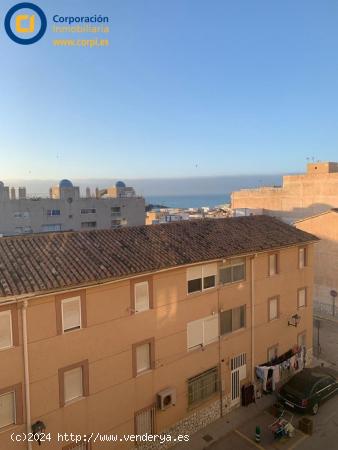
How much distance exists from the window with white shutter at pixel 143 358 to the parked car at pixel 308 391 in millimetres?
8119

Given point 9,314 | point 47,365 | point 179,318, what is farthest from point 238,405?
point 9,314

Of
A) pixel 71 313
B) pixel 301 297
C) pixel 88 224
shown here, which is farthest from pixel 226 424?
pixel 88 224

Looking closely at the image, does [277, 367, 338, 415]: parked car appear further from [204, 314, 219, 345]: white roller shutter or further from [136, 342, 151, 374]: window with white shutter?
[136, 342, 151, 374]: window with white shutter

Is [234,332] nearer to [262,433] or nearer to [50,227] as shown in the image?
[262,433]

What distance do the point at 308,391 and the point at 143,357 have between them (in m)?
9.21

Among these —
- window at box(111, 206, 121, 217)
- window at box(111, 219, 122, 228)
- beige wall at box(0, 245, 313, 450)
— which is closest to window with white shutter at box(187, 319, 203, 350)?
beige wall at box(0, 245, 313, 450)

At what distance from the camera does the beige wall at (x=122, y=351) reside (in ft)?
39.4

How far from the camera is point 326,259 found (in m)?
32.5

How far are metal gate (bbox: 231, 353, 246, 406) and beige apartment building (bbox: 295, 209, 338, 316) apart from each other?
17282mm

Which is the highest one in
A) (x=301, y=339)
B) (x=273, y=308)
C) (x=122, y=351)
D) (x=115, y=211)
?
(x=115, y=211)

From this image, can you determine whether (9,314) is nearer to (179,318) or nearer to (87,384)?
(87,384)

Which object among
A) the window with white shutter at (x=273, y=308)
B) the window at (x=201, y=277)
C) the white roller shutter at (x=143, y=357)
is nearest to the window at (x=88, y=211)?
the window with white shutter at (x=273, y=308)

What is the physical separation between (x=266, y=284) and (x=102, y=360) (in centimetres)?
1005

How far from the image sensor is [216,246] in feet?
57.5
